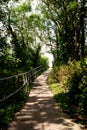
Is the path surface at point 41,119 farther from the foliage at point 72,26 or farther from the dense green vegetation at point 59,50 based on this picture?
the foliage at point 72,26

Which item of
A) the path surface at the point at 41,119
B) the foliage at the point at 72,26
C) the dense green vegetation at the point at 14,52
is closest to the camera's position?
the path surface at the point at 41,119

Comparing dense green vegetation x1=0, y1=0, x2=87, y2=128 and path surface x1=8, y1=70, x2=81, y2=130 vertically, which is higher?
dense green vegetation x1=0, y1=0, x2=87, y2=128

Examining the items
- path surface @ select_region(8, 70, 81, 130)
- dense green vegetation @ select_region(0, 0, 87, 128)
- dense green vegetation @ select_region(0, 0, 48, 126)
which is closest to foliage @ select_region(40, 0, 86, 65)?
dense green vegetation @ select_region(0, 0, 87, 128)

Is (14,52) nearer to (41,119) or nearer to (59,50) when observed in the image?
(59,50)

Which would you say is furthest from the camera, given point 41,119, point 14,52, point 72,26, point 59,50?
point 59,50

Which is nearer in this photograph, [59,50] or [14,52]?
[14,52]

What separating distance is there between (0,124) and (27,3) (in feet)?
102

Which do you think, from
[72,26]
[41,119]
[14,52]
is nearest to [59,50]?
[14,52]

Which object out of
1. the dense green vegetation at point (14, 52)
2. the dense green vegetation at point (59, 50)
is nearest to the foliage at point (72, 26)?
the dense green vegetation at point (59, 50)

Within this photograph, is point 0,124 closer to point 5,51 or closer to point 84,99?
A: point 84,99

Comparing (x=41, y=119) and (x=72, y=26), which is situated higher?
(x=72, y=26)

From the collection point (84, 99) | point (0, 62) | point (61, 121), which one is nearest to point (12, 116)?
point (61, 121)

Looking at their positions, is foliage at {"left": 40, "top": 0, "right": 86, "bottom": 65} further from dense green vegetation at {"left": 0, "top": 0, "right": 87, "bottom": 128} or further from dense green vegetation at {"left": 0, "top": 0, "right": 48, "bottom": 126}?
dense green vegetation at {"left": 0, "top": 0, "right": 48, "bottom": 126}

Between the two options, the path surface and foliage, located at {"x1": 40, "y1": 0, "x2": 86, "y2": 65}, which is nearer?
the path surface
